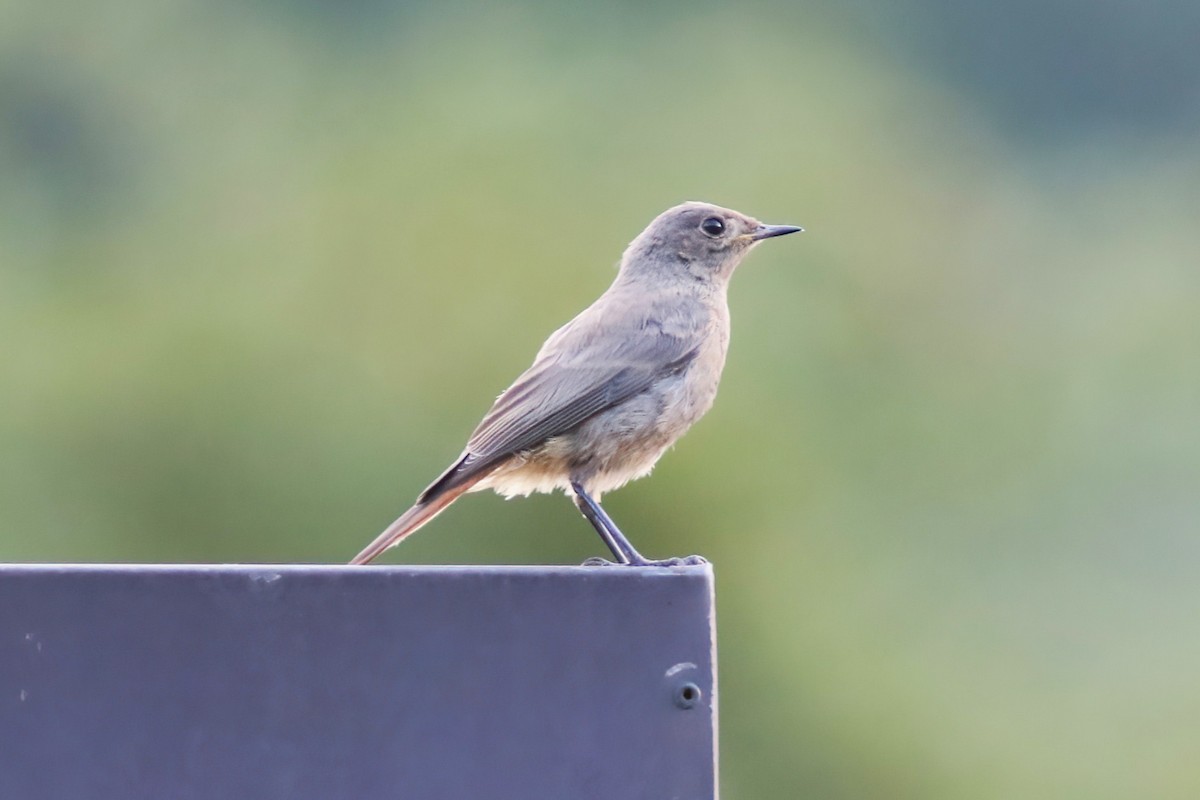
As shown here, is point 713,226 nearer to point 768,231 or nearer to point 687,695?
point 768,231

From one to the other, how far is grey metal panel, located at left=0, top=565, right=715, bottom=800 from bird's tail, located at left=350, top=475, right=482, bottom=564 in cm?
141

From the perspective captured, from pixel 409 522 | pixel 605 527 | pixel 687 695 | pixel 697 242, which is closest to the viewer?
pixel 687 695

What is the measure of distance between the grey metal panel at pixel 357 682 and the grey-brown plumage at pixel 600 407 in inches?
70.6

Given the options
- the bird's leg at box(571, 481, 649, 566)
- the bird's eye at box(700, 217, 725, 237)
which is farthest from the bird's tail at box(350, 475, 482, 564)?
the bird's eye at box(700, 217, 725, 237)

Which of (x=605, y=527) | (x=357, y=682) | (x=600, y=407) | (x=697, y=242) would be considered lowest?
(x=605, y=527)

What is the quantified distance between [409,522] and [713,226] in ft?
6.60

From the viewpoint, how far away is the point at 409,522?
516 centimetres

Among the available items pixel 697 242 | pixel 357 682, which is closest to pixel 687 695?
pixel 357 682

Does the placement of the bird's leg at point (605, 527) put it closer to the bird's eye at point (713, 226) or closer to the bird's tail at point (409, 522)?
the bird's tail at point (409, 522)

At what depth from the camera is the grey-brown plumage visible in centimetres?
556

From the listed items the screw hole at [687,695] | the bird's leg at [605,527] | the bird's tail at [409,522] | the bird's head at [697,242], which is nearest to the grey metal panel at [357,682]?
the screw hole at [687,695]

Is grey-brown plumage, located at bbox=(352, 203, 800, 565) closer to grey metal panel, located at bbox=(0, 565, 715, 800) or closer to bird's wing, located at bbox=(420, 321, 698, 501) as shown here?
bird's wing, located at bbox=(420, 321, 698, 501)

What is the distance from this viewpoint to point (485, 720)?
3455mm

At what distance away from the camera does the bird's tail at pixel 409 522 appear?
5.02m
